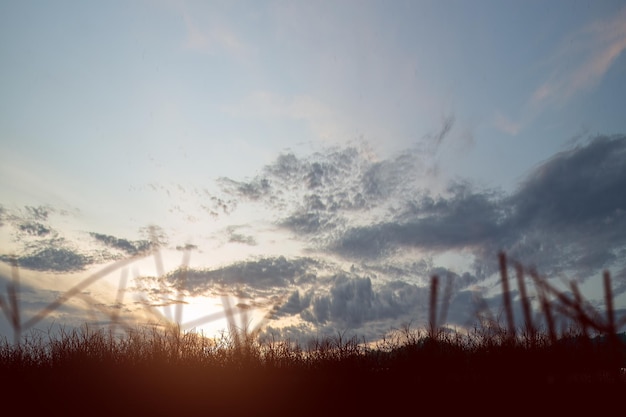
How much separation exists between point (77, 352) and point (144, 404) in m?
7.69

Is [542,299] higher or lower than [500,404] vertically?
higher

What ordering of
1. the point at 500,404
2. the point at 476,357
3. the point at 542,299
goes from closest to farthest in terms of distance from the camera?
the point at 542,299, the point at 500,404, the point at 476,357

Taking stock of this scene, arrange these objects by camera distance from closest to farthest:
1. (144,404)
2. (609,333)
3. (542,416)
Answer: (609,333)
(542,416)
(144,404)

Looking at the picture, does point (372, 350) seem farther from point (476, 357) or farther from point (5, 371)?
point (5, 371)

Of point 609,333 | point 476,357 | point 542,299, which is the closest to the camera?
point 609,333

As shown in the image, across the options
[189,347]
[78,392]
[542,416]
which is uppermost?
[189,347]

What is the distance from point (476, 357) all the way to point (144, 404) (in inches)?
610

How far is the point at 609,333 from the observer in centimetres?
255

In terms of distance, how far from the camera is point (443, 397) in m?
18.1

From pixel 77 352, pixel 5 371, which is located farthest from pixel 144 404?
pixel 5 371

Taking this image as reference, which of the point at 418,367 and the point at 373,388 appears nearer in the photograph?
the point at 373,388

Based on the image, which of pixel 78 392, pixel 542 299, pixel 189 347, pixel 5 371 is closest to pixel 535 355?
pixel 189 347

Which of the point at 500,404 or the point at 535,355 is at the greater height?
the point at 535,355

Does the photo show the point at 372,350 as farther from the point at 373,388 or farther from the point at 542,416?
the point at 542,416
